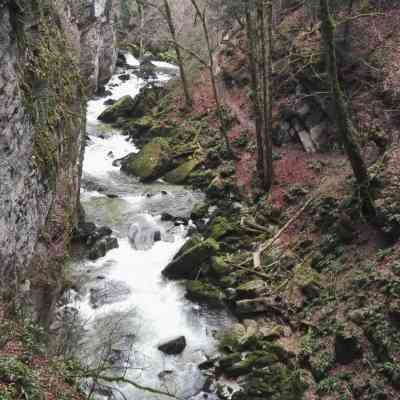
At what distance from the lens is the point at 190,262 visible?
1470cm

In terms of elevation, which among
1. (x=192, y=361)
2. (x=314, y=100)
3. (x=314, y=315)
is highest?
(x=314, y=100)

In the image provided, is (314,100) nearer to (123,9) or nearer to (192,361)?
(192,361)

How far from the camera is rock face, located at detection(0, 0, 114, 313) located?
8.82 m

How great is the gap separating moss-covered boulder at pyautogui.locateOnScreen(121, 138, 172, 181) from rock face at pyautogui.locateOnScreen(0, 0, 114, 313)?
754 cm

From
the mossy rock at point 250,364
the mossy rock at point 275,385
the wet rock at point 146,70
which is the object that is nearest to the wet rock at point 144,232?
the mossy rock at point 250,364

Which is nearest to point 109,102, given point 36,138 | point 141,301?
point 141,301

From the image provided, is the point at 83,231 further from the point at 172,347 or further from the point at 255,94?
the point at 255,94

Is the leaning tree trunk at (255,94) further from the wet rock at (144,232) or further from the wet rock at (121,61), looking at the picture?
the wet rock at (121,61)

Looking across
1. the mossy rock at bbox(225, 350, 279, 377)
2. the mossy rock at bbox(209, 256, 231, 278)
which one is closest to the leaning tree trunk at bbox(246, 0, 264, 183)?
the mossy rock at bbox(209, 256, 231, 278)

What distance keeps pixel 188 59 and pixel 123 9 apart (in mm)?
14733

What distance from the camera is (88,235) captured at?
16453 millimetres

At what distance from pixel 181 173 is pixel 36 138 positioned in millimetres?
11971

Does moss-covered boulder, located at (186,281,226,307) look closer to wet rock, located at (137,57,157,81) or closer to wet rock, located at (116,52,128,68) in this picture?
wet rock, located at (137,57,157,81)

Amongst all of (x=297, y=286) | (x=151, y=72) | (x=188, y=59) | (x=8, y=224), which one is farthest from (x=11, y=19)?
(x=151, y=72)
